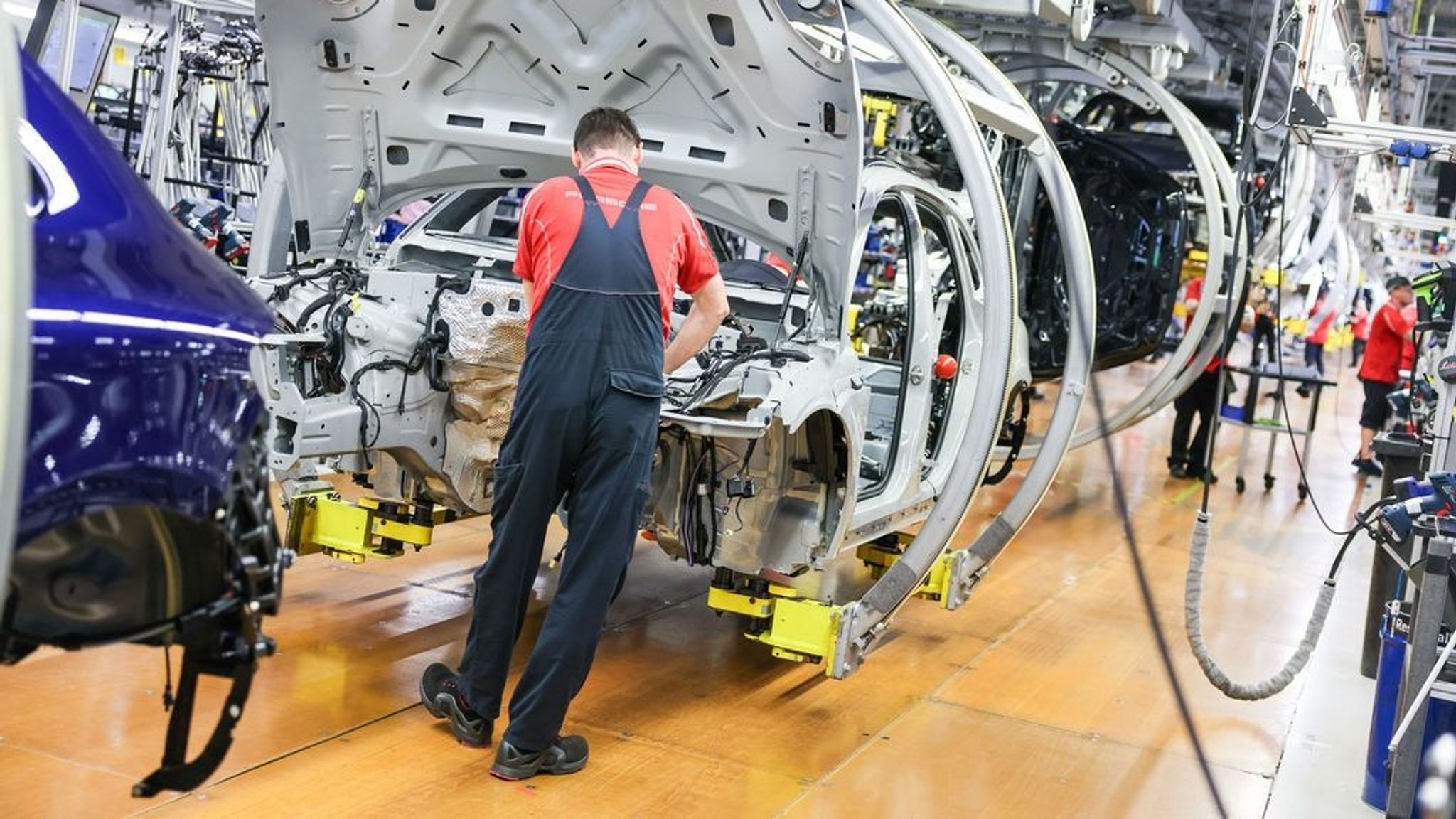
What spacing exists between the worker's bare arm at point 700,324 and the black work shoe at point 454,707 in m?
1.21

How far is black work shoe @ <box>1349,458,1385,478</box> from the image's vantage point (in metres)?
14.9

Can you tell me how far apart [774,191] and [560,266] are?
1148 millimetres

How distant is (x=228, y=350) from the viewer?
252cm

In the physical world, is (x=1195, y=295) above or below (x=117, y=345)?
below

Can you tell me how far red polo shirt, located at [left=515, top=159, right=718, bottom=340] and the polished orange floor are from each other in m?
1.43

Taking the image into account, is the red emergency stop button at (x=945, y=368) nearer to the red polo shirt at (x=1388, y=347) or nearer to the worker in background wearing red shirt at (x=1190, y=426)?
the worker in background wearing red shirt at (x=1190, y=426)

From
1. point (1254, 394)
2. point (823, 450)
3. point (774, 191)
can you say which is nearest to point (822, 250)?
point (774, 191)

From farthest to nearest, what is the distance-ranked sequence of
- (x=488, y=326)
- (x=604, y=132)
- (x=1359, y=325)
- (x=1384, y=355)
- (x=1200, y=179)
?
(x=1359, y=325), (x=1384, y=355), (x=1200, y=179), (x=488, y=326), (x=604, y=132)

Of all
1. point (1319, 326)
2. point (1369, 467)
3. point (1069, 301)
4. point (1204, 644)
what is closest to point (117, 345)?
point (1204, 644)

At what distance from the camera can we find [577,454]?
469 centimetres

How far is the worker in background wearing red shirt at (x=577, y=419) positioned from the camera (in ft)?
15.1

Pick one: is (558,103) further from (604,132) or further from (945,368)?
(945,368)

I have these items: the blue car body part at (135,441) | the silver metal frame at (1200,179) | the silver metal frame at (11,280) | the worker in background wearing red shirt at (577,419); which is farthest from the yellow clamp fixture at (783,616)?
the silver metal frame at (1200,179)

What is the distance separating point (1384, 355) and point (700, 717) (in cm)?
1004
